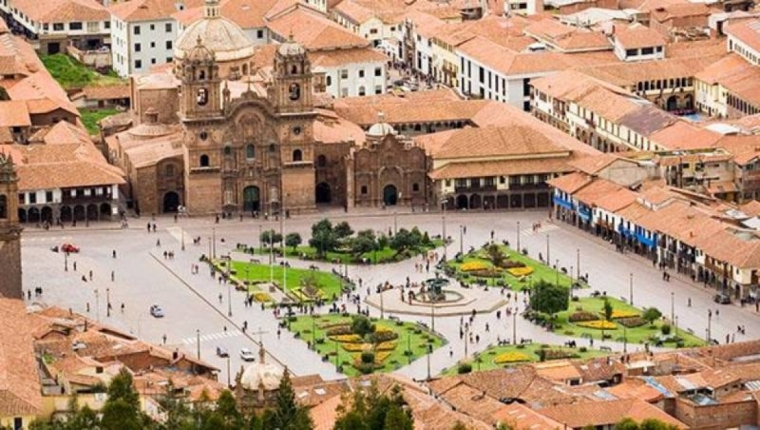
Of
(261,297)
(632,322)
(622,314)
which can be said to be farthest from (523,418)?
(261,297)

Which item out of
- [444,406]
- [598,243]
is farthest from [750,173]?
[444,406]

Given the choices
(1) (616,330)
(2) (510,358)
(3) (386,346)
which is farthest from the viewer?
(1) (616,330)

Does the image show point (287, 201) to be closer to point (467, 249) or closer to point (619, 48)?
point (467, 249)

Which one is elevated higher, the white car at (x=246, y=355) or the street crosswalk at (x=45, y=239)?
the street crosswalk at (x=45, y=239)

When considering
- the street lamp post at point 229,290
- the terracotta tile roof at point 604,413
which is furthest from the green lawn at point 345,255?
the terracotta tile roof at point 604,413

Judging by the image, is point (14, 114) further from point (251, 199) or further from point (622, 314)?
point (622, 314)

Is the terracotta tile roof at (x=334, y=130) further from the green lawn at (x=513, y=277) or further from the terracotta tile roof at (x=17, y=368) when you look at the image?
the terracotta tile roof at (x=17, y=368)
